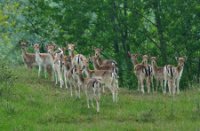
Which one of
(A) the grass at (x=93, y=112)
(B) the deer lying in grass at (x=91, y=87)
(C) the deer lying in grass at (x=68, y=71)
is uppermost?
(C) the deer lying in grass at (x=68, y=71)

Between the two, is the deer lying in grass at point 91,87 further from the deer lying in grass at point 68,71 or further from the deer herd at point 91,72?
the deer lying in grass at point 68,71

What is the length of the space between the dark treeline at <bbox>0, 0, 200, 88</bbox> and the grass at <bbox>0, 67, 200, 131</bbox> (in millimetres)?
15481

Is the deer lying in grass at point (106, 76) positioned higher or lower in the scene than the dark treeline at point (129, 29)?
lower

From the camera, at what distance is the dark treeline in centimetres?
3931

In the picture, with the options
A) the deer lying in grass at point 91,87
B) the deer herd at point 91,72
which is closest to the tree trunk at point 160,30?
the deer herd at point 91,72

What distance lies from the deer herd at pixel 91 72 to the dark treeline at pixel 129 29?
29.4ft

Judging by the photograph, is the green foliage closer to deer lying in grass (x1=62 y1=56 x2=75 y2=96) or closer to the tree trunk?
deer lying in grass (x1=62 y1=56 x2=75 y2=96)

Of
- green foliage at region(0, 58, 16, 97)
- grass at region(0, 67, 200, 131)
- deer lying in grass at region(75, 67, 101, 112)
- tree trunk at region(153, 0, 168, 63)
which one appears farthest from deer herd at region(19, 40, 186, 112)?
tree trunk at region(153, 0, 168, 63)

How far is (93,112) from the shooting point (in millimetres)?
20359

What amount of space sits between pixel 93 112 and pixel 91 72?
3890 millimetres

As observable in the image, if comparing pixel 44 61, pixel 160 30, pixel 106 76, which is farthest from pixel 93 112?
pixel 160 30

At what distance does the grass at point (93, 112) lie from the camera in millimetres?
18344

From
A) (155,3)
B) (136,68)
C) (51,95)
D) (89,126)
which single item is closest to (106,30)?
(155,3)

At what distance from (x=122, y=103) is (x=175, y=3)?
1817 cm
